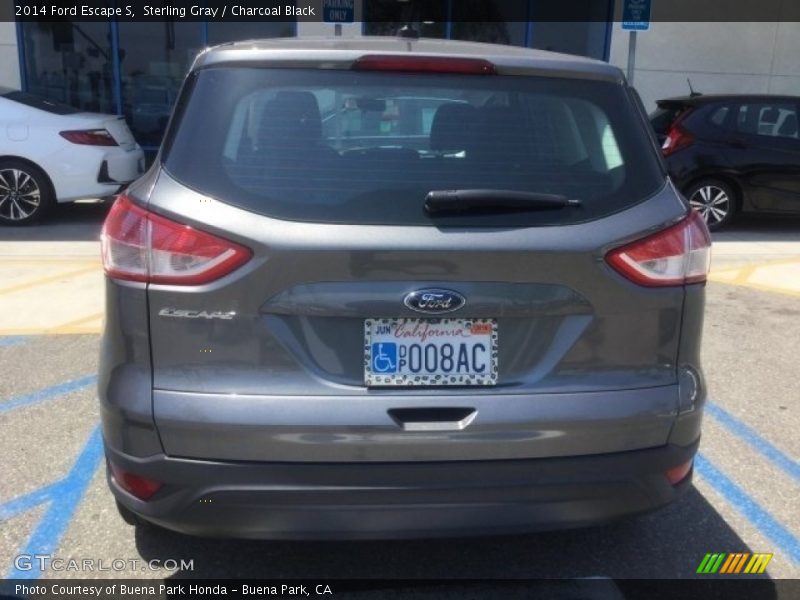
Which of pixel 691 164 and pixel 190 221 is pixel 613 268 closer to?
pixel 190 221

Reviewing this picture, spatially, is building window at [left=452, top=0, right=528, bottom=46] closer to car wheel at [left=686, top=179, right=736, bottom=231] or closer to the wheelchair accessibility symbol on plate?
car wheel at [left=686, top=179, right=736, bottom=231]

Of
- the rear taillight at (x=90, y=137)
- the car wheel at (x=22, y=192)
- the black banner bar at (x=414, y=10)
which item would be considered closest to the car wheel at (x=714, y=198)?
the black banner bar at (x=414, y=10)

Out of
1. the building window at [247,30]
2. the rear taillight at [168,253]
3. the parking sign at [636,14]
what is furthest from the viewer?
the building window at [247,30]

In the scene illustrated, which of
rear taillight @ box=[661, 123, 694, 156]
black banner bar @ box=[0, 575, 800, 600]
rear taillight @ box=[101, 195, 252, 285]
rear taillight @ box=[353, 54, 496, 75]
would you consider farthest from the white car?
rear taillight @ box=[353, 54, 496, 75]

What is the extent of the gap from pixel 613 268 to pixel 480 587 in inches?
47.9

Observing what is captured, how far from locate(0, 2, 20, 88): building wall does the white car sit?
4295 mm

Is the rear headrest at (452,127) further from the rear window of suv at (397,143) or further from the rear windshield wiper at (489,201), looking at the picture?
the rear windshield wiper at (489,201)

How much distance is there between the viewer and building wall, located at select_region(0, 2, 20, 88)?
42.8 ft

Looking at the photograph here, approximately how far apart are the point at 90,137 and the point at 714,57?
10080 mm

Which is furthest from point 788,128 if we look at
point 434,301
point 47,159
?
point 434,301

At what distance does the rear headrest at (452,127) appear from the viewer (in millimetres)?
Answer: 2475

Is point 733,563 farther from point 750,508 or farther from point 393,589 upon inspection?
point 393,589

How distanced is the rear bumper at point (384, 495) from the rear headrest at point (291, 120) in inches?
36.7

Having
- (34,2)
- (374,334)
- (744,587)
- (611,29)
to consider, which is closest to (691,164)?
(611,29)
